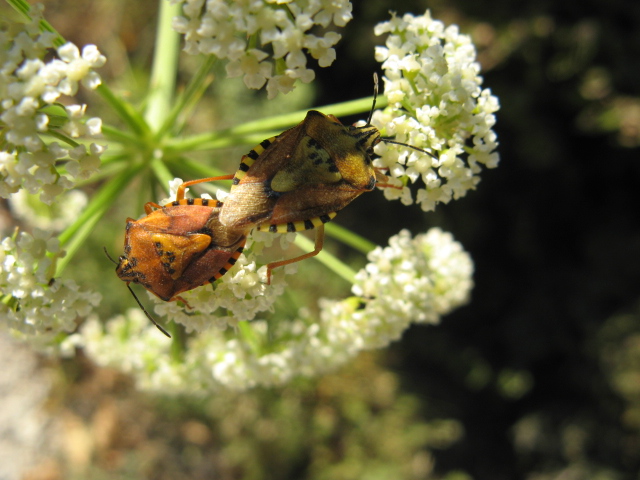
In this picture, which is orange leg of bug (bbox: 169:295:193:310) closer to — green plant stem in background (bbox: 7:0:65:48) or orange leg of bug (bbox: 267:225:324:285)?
orange leg of bug (bbox: 267:225:324:285)

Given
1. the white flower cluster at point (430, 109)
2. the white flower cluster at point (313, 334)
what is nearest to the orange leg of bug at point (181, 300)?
the white flower cluster at point (313, 334)

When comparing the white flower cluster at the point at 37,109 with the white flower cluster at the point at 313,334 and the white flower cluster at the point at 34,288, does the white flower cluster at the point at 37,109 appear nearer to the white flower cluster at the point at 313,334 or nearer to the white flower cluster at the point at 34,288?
the white flower cluster at the point at 34,288

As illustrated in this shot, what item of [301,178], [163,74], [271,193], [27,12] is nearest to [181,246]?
A: [271,193]

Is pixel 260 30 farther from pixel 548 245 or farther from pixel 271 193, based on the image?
pixel 548 245

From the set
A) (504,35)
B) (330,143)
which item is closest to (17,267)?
(330,143)

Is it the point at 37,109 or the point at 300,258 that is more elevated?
the point at 37,109

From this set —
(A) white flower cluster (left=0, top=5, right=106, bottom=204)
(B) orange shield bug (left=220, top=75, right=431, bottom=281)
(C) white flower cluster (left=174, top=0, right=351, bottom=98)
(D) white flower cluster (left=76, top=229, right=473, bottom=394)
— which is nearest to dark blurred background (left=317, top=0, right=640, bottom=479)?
(D) white flower cluster (left=76, top=229, right=473, bottom=394)
